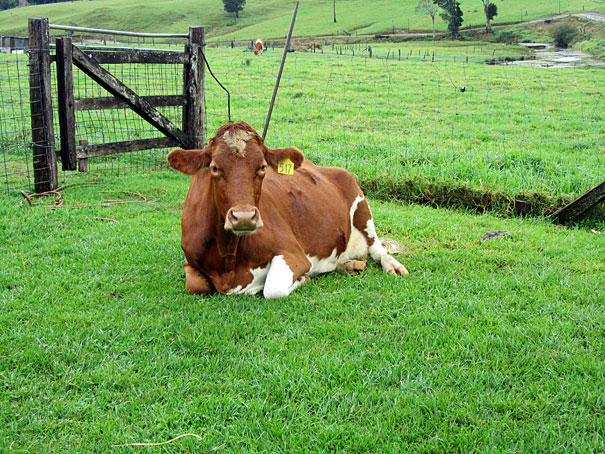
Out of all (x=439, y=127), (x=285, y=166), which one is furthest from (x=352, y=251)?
(x=439, y=127)

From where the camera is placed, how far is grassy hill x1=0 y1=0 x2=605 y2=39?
90.7 metres

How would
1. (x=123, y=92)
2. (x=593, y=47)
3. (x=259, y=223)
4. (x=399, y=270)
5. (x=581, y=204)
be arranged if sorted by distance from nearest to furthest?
(x=259, y=223), (x=399, y=270), (x=581, y=204), (x=123, y=92), (x=593, y=47)

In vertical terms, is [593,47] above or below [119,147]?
above

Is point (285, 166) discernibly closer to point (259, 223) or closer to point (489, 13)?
point (259, 223)

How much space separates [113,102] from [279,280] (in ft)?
18.9

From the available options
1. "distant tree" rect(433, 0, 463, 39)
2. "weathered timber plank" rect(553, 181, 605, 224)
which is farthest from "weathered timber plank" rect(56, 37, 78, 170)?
"distant tree" rect(433, 0, 463, 39)

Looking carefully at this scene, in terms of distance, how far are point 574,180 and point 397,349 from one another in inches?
231

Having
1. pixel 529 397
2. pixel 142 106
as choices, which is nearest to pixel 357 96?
pixel 142 106

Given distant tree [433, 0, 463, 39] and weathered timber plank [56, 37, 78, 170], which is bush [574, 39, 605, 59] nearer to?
distant tree [433, 0, 463, 39]

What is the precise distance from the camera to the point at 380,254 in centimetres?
659

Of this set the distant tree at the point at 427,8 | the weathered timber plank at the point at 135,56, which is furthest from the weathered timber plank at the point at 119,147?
the distant tree at the point at 427,8

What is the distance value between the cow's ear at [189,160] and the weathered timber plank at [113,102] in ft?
15.5

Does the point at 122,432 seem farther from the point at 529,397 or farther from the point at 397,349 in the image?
the point at 529,397

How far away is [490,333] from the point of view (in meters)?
4.59
